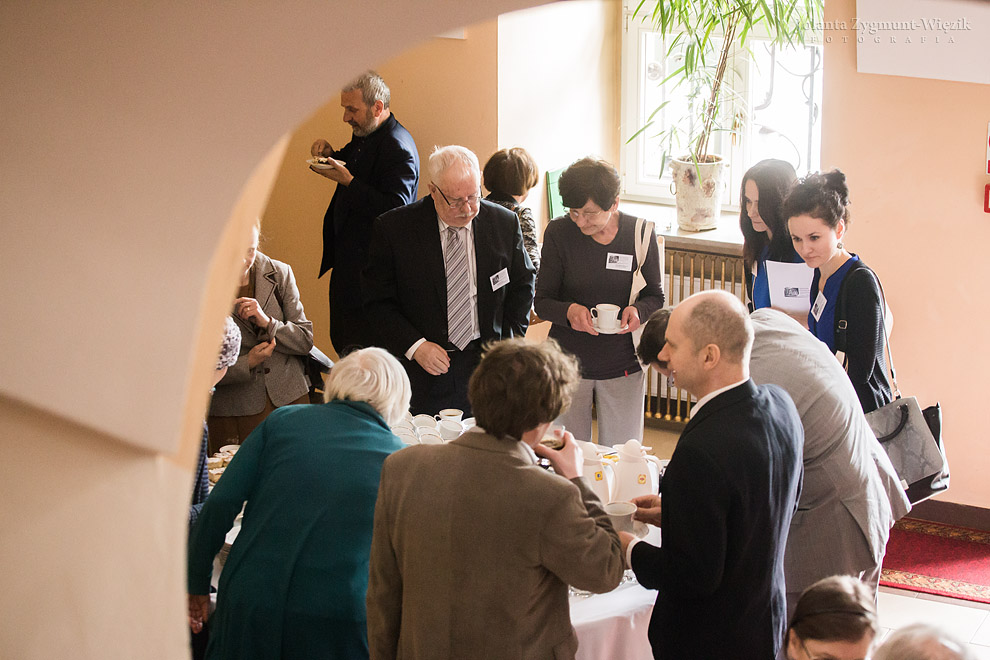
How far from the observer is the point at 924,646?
5.48 feet

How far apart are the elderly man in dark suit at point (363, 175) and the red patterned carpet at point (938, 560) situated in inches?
96.5

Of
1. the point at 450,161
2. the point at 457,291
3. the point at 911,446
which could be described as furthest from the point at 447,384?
the point at 911,446

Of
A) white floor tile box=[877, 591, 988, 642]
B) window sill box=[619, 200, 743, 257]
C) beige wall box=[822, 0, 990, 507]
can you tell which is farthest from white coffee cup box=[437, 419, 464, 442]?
window sill box=[619, 200, 743, 257]

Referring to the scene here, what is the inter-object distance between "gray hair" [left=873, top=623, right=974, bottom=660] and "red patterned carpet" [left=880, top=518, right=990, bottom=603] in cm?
242

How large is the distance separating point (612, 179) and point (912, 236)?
1.46m

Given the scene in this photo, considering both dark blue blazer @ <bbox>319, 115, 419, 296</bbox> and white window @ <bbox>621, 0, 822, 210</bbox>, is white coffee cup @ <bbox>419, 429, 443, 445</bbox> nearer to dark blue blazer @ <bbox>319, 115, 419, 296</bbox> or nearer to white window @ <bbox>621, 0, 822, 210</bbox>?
dark blue blazer @ <bbox>319, 115, 419, 296</bbox>

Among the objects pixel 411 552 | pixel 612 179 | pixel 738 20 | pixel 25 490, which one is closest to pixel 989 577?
pixel 612 179

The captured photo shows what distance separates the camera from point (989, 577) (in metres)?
3.97

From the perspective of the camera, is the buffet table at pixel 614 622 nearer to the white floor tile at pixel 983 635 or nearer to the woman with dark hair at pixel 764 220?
the woman with dark hair at pixel 764 220

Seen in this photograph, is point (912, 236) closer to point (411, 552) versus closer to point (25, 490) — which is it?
point (411, 552)

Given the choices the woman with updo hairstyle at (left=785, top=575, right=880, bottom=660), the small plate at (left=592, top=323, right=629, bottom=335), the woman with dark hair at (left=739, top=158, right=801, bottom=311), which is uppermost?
the woman with dark hair at (left=739, top=158, right=801, bottom=311)

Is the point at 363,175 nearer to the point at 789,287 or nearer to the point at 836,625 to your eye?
the point at 789,287

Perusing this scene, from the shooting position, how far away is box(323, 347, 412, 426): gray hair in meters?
2.31

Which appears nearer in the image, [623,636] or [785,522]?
[785,522]
